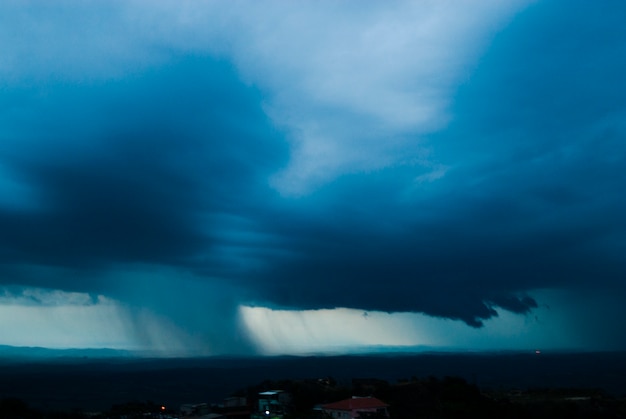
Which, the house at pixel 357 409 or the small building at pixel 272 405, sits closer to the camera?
the house at pixel 357 409

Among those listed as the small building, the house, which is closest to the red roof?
the house

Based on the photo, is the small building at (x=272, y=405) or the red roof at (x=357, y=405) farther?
the small building at (x=272, y=405)

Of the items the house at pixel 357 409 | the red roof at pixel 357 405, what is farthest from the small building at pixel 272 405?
the red roof at pixel 357 405

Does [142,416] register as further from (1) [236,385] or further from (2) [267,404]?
(1) [236,385]

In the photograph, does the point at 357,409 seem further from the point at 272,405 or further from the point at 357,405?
the point at 272,405

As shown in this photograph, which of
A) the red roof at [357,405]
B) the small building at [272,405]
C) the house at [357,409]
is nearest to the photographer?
the house at [357,409]

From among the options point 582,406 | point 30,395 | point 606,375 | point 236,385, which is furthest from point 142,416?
point 606,375

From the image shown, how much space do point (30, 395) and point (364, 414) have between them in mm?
86594

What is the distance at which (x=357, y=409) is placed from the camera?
177 feet

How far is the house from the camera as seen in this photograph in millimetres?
53562

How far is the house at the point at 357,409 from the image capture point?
5356cm

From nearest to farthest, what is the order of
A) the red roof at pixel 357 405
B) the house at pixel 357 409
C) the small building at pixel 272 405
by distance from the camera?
the house at pixel 357 409, the red roof at pixel 357 405, the small building at pixel 272 405

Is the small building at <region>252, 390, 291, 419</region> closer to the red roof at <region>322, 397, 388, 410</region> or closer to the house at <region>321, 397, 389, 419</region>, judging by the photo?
the house at <region>321, 397, 389, 419</region>

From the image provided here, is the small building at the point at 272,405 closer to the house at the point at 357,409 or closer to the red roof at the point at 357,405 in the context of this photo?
the house at the point at 357,409
